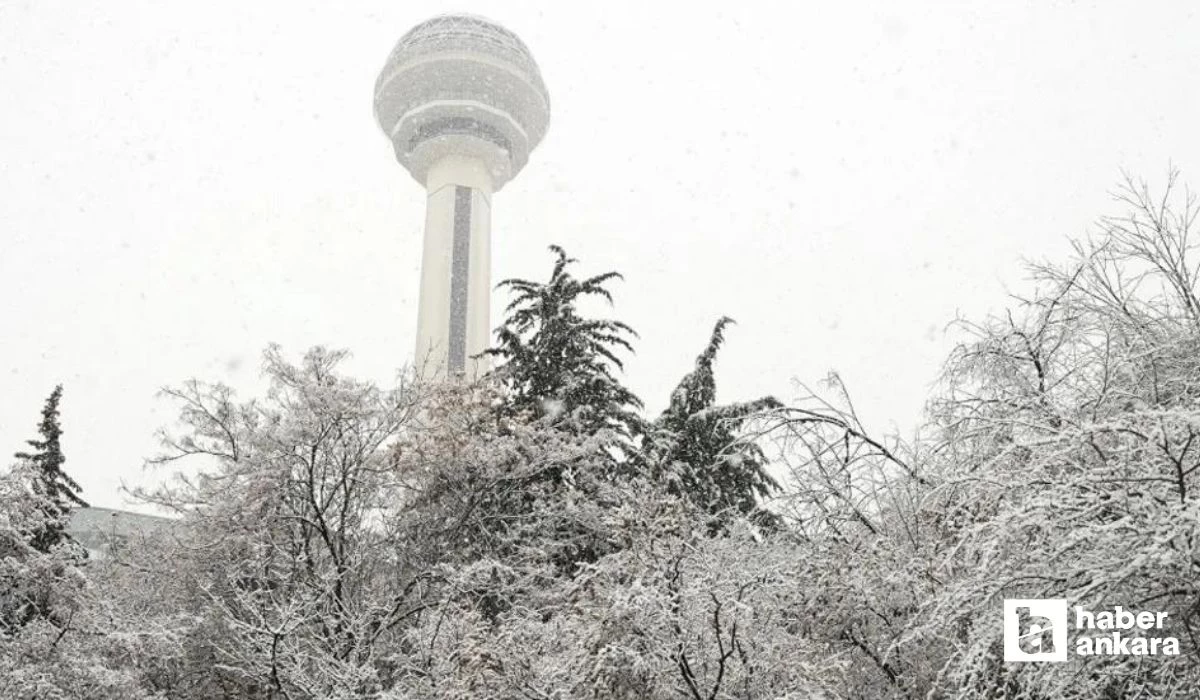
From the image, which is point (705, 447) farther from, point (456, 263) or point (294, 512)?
point (456, 263)

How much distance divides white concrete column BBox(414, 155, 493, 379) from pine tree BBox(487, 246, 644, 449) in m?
32.3

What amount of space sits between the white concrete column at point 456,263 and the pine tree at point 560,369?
32.3 m

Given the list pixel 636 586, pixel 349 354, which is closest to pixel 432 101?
pixel 349 354

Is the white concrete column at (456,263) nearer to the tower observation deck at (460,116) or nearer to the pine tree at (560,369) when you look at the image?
the tower observation deck at (460,116)

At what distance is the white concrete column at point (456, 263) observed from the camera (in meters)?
57.3

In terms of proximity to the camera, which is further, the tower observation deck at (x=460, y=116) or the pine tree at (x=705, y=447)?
the tower observation deck at (x=460, y=116)

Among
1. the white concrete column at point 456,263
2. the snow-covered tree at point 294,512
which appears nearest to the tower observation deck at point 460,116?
the white concrete column at point 456,263

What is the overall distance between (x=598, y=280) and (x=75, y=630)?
36.5ft

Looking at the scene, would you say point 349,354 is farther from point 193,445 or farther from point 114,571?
point 114,571

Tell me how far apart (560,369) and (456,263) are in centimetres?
4359

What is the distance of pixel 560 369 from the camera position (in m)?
17.4

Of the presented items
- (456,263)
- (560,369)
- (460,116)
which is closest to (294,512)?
(560,369)

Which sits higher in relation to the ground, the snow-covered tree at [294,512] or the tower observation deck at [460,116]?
the tower observation deck at [460,116]

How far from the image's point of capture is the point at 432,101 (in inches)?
2739
